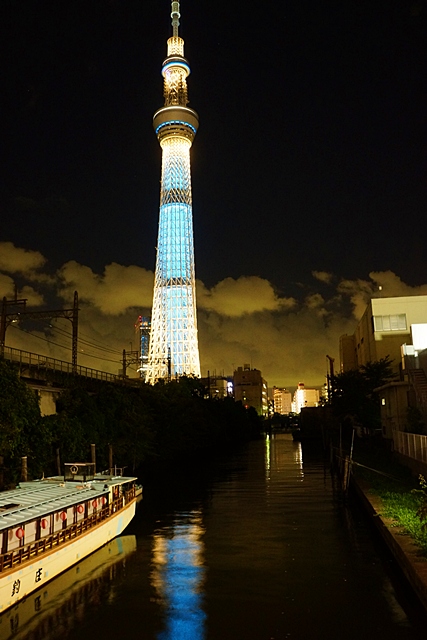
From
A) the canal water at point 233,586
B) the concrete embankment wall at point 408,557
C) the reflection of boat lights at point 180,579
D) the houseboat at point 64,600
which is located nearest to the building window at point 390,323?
the canal water at point 233,586

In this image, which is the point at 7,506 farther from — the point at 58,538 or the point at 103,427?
the point at 103,427

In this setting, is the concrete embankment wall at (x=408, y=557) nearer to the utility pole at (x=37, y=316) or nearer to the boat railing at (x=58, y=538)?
the boat railing at (x=58, y=538)

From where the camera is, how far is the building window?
71.4 meters

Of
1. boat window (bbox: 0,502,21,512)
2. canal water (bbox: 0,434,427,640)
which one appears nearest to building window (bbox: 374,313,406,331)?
canal water (bbox: 0,434,427,640)

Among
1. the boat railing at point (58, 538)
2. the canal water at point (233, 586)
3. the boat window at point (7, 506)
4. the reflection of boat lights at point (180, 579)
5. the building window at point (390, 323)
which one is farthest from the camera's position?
the building window at point (390, 323)

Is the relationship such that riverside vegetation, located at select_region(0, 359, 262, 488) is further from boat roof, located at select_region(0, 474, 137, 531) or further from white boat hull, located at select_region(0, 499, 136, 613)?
white boat hull, located at select_region(0, 499, 136, 613)

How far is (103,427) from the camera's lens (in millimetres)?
39000

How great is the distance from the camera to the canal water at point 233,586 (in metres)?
12.9

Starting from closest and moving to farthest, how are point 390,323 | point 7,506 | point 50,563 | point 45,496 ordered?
point 50,563 < point 7,506 < point 45,496 < point 390,323

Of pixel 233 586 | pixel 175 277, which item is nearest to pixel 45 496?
pixel 233 586

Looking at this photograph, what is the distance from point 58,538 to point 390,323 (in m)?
61.8

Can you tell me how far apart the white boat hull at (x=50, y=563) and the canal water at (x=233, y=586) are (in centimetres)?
30

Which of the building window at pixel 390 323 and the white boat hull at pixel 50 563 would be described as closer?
the white boat hull at pixel 50 563

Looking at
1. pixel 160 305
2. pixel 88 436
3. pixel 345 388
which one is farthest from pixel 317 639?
pixel 160 305
